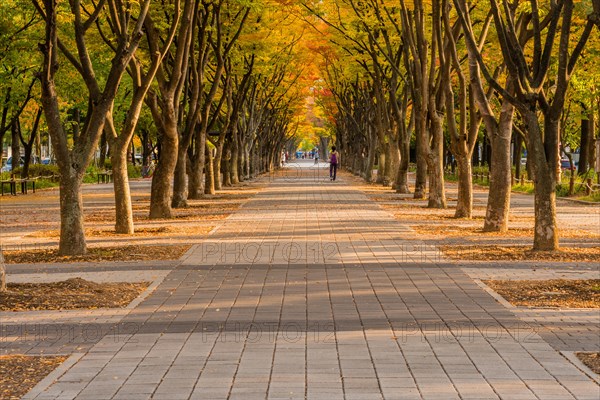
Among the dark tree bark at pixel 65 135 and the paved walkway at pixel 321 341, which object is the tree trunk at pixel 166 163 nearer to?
the dark tree bark at pixel 65 135

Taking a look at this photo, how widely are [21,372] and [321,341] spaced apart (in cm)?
256

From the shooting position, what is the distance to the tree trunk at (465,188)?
24953 millimetres

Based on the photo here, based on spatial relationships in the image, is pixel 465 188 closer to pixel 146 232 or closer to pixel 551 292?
pixel 146 232

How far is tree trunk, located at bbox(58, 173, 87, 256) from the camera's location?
651 inches

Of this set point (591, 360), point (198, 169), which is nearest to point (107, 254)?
point (591, 360)

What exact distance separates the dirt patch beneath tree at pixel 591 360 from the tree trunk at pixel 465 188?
16.6m

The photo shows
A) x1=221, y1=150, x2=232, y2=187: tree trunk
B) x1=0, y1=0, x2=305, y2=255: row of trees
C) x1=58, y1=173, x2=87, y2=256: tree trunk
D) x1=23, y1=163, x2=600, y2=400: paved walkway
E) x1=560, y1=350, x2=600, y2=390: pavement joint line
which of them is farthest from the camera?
x1=221, y1=150, x2=232, y2=187: tree trunk

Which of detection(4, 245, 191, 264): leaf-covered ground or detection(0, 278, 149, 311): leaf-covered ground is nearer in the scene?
detection(0, 278, 149, 311): leaf-covered ground

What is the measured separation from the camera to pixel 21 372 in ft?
25.8

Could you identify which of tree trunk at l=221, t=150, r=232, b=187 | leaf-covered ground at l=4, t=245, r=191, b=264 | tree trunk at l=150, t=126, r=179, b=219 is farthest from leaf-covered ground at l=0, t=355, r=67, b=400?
tree trunk at l=221, t=150, r=232, b=187

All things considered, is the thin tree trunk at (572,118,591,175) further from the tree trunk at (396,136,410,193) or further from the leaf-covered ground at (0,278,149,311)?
the leaf-covered ground at (0,278,149,311)

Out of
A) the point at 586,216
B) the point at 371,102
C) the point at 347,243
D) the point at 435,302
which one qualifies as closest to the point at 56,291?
the point at 435,302

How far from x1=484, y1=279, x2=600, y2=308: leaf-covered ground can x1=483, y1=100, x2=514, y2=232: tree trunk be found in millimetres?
7602

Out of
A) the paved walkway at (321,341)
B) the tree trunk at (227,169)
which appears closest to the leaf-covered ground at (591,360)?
the paved walkway at (321,341)
